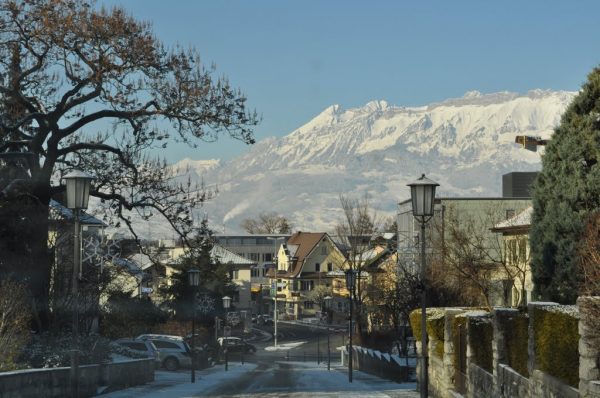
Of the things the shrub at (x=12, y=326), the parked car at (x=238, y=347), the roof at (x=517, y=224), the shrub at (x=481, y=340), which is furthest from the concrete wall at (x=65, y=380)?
the parked car at (x=238, y=347)

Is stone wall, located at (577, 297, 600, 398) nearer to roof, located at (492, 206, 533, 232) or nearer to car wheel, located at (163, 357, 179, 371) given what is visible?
roof, located at (492, 206, 533, 232)

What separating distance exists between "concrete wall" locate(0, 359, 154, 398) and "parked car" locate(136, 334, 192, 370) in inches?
695

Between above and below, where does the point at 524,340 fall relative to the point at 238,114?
below

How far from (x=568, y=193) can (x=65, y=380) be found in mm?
12545

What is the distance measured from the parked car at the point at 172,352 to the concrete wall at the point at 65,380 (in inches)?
695

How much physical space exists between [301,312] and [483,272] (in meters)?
101

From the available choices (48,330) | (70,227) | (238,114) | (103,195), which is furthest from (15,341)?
(70,227)

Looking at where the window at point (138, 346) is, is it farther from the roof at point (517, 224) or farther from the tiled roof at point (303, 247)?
the tiled roof at point (303, 247)

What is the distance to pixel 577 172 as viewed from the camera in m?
22.5

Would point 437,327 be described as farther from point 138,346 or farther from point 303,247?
point 303,247

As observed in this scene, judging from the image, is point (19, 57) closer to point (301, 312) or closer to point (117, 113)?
point (117, 113)

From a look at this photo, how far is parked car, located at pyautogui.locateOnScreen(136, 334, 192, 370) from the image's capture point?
54062mm

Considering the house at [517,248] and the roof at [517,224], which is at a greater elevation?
the roof at [517,224]

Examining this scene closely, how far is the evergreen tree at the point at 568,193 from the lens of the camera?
2223cm
